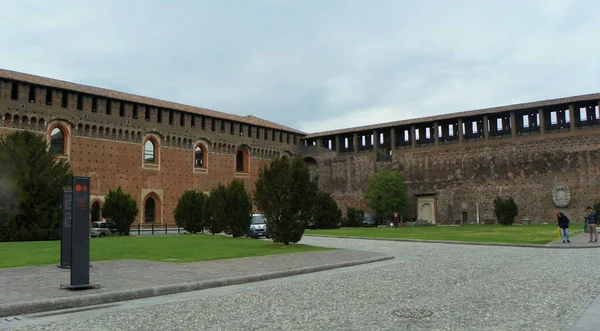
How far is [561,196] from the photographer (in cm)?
4300

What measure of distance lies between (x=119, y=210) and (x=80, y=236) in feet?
69.5

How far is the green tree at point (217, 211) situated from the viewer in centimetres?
2546

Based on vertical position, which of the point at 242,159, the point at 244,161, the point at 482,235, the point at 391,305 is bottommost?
the point at 482,235

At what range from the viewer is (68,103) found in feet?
126

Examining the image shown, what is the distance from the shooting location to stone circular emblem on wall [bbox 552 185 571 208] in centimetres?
4259

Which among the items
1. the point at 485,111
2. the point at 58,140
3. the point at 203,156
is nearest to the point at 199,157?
the point at 203,156

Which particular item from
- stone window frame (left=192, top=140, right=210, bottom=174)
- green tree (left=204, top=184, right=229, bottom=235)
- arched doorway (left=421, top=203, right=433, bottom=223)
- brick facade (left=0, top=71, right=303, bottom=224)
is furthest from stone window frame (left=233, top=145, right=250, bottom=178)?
green tree (left=204, top=184, right=229, bottom=235)

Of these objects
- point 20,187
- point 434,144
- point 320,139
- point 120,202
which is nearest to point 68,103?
point 120,202

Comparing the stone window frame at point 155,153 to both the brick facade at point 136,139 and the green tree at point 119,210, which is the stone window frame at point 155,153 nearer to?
the brick facade at point 136,139

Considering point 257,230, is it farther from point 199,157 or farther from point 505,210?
point 199,157

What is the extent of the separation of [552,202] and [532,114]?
8791mm

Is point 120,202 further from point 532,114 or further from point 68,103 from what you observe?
point 532,114

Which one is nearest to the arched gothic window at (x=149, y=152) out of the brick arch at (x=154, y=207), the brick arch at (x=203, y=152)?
the brick arch at (x=154, y=207)

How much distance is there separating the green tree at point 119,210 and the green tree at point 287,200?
12230mm
